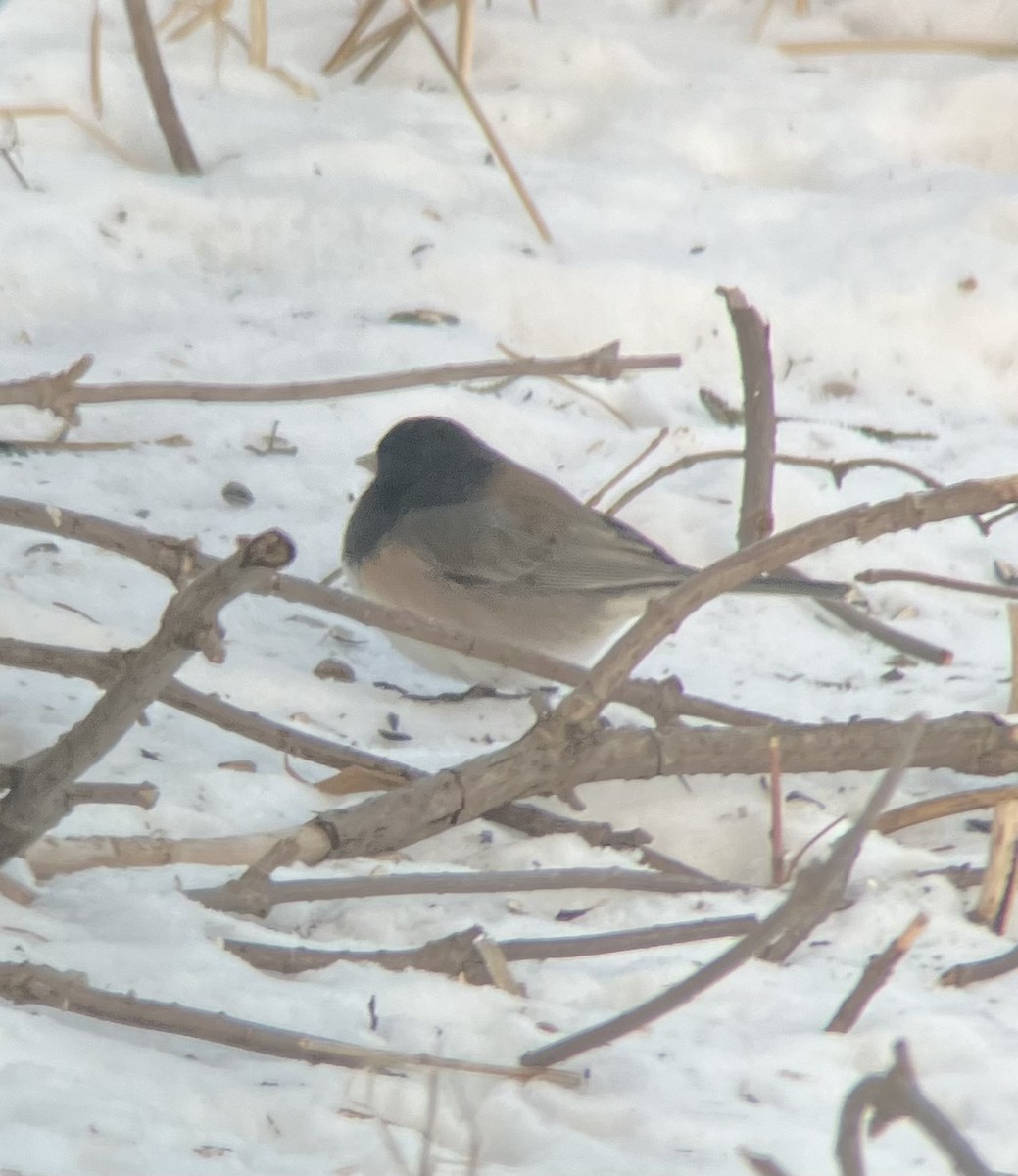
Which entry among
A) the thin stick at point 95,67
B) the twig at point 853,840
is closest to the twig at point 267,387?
the twig at point 853,840

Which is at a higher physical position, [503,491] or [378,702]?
[503,491]

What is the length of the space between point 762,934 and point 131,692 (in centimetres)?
72

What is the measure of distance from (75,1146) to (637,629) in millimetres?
903

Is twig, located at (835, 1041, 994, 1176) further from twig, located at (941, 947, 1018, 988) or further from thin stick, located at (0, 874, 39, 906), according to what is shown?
thin stick, located at (0, 874, 39, 906)

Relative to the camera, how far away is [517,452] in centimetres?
402

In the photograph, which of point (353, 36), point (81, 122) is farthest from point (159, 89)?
point (353, 36)

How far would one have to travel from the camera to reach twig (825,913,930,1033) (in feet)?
4.78

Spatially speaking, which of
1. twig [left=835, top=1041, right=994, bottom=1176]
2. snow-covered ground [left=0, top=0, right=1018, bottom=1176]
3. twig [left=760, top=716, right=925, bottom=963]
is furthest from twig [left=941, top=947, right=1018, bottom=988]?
twig [left=835, top=1041, right=994, bottom=1176]

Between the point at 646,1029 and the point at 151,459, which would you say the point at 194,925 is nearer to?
the point at 646,1029

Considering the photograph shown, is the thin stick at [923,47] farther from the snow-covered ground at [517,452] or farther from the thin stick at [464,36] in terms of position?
the thin stick at [464,36]

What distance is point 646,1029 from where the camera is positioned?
178cm

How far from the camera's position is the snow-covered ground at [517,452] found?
5.26 feet

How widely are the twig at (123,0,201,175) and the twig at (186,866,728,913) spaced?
9.39ft

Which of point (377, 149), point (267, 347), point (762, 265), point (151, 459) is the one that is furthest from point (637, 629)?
point (377, 149)
